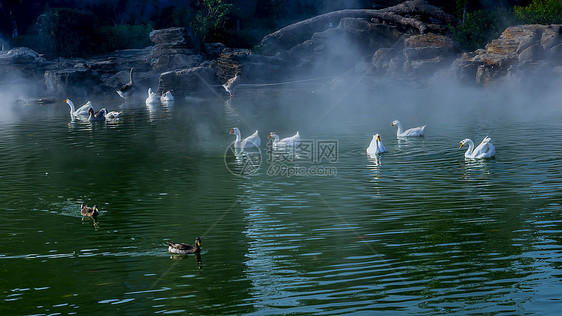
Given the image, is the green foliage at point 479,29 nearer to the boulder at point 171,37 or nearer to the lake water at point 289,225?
the lake water at point 289,225

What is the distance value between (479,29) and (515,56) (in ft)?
19.1

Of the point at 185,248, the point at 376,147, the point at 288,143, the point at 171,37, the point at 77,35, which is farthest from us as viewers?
the point at 77,35

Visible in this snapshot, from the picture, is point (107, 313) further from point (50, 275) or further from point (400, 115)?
point (400, 115)

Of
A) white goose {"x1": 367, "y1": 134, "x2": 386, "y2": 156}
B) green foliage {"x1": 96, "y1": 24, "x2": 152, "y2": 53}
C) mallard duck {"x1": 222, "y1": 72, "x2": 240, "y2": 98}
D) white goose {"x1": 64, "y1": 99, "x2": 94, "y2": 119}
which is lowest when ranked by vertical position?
white goose {"x1": 367, "y1": 134, "x2": 386, "y2": 156}

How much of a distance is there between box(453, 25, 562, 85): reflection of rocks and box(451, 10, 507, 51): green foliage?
2446 millimetres

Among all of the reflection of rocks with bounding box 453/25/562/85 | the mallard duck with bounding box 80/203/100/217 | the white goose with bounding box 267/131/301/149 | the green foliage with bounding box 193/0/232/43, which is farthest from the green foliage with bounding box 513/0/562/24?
the mallard duck with bounding box 80/203/100/217

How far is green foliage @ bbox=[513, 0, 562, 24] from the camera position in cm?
3866

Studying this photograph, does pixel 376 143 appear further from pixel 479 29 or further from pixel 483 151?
pixel 479 29

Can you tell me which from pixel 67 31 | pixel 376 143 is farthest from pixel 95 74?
pixel 376 143

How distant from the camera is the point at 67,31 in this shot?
46781 mm

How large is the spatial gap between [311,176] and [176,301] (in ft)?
28.4

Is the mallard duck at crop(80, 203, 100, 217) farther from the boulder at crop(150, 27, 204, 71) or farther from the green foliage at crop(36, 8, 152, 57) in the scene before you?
the green foliage at crop(36, 8, 152, 57)

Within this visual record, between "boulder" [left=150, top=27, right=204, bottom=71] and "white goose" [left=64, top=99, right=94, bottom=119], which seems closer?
"white goose" [left=64, top=99, right=94, bottom=119]

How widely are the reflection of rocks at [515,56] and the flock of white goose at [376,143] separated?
13.6 meters
